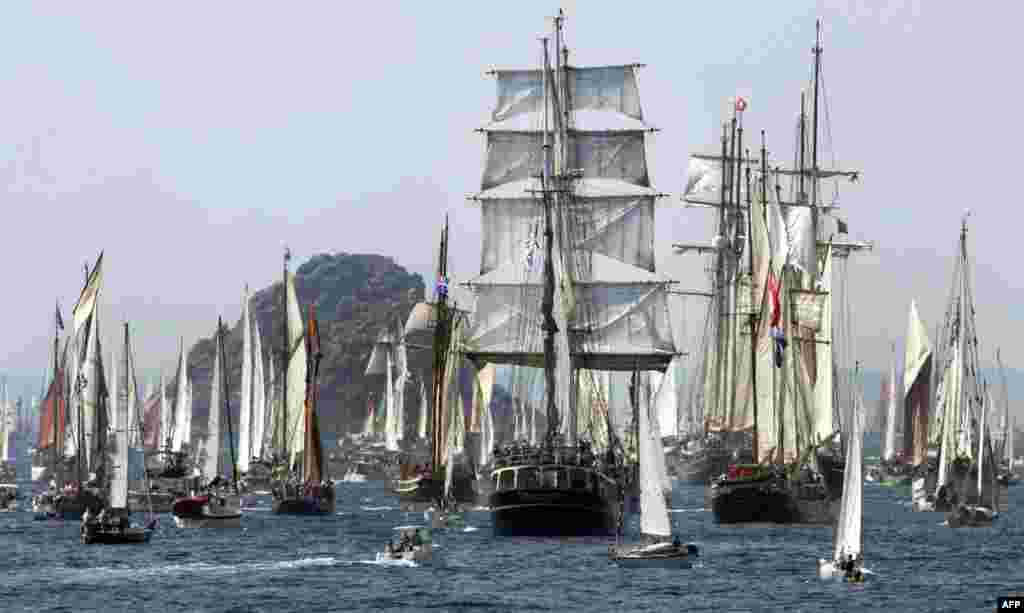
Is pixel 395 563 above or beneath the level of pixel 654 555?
beneath

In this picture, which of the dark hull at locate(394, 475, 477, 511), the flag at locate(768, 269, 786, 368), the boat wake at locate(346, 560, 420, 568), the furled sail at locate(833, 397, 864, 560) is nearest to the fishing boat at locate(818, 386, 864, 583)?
the furled sail at locate(833, 397, 864, 560)

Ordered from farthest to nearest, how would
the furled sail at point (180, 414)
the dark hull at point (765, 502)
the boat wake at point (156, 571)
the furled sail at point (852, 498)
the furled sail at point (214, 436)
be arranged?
1. the furled sail at point (180, 414)
2. the furled sail at point (214, 436)
3. the dark hull at point (765, 502)
4. the boat wake at point (156, 571)
5. the furled sail at point (852, 498)

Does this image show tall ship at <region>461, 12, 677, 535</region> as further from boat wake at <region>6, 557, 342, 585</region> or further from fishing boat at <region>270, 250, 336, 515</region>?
boat wake at <region>6, 557, 342, 585</region>

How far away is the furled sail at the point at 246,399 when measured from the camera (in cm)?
16388

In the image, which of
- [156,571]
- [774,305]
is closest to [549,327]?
[774,305]

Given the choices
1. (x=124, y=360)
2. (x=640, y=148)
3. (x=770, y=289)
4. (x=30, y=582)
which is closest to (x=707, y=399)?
(x=640, y=148)

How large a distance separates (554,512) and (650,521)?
53.4ft

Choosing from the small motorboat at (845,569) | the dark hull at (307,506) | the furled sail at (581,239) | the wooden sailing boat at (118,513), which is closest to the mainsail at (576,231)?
the furled sail at (581,239)

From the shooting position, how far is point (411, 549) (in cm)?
10150

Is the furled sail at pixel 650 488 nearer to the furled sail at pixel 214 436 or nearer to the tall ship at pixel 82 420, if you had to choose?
the tall ship at pixel 82 420

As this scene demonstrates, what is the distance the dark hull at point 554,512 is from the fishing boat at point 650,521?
1479 centimetres

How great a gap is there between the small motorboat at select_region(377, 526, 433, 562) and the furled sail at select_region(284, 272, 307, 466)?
49.1m

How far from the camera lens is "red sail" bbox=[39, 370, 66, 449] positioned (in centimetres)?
15850

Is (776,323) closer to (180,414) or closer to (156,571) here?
(156,571)
